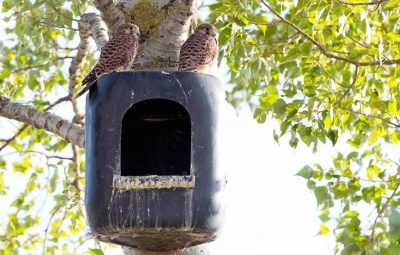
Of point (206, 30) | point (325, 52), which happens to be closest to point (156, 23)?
point (206, 30)

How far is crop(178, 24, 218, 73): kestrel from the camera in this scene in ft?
17.0

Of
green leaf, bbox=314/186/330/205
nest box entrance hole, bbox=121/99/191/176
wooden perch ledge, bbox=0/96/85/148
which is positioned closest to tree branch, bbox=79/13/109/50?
wooden perch ledge, bbox=0/96/85/148

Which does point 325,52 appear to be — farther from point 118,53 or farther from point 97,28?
point 118,53

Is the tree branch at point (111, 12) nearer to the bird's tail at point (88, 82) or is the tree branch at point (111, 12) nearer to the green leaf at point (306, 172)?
the bird's tail at point (88, 82)

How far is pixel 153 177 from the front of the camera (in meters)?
4.56

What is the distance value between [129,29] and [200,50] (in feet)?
1.34

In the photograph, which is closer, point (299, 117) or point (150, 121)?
point (150, 121)

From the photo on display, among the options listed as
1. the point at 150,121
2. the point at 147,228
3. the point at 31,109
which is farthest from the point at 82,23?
the point at 147,228

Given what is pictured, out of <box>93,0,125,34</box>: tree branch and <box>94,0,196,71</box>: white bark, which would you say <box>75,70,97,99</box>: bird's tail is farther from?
<box>93,0,125,34</box>: tree branch

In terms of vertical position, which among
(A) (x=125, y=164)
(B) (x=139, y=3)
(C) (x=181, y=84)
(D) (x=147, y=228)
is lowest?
(D) (x=147, y=228)

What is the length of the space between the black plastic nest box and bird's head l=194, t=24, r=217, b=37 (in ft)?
2.32

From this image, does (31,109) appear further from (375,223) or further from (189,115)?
(375,223)

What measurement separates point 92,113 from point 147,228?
619 mm

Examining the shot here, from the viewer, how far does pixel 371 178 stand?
699 centimetres
